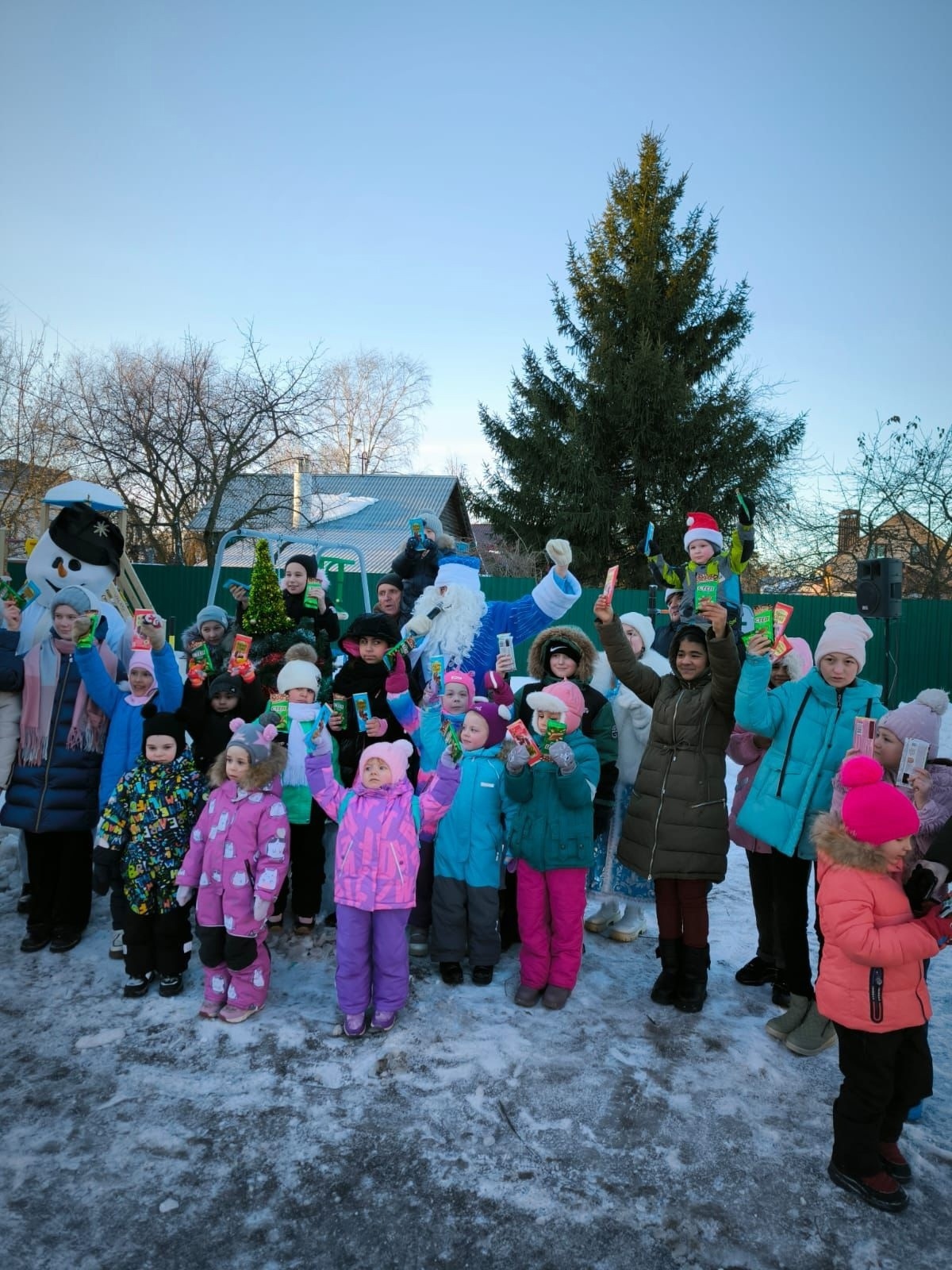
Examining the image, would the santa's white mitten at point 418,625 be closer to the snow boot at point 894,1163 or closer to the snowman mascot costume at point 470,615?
the snowman mascot costume at point 470,615

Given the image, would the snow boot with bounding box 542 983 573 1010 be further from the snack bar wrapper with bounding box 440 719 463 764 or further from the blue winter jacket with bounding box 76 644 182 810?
the blue winter jacket with bounding box 76 644 182 810

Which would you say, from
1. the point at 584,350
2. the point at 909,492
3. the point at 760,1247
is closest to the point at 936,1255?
the point at 760,1247

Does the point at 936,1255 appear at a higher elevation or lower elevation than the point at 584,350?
lower

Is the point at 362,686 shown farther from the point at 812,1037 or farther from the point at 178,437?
the point at 178,437

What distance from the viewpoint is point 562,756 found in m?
3.49

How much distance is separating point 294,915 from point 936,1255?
314cm

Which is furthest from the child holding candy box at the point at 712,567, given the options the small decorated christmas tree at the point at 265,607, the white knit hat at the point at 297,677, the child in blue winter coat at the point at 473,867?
the small decorated christmas tree at the point at 265,607

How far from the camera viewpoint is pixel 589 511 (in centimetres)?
1862

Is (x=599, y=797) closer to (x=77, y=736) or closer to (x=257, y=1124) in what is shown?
(x=257, y=1124)

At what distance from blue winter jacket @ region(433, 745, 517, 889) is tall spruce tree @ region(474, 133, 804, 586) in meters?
15.1

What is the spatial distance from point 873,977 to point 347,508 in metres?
24.2

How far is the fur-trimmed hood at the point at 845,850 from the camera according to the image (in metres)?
2.48

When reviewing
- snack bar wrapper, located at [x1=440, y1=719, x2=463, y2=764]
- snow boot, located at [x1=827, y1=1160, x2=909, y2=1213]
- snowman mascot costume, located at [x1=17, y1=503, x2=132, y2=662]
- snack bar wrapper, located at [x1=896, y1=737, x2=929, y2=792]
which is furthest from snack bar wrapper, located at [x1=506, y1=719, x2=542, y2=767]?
snowman mascot costume, located at [x1=17, y1=503, x2=132, y2=662]

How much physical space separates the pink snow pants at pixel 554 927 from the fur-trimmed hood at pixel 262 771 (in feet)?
4.18
